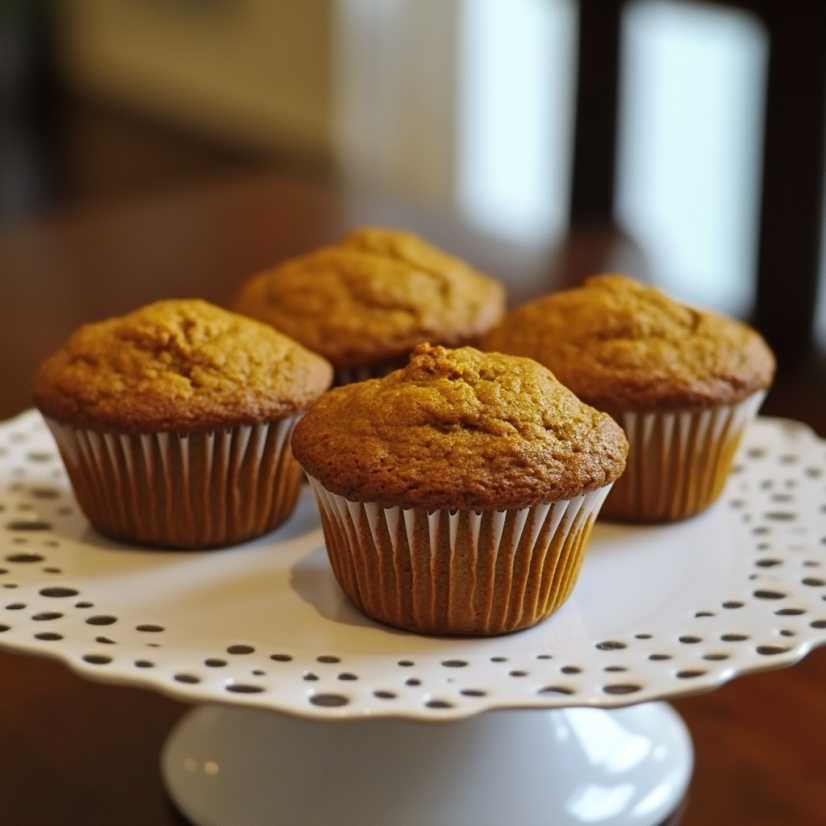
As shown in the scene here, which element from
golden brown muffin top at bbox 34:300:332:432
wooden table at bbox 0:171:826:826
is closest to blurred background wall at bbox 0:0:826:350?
wooden table at bbox 0:171:826:826

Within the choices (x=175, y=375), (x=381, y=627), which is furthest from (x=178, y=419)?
(x=381, y=627)

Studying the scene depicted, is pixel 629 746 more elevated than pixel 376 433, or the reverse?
pixel 376 433

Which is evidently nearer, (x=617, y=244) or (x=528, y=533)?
(x=528, y=533)

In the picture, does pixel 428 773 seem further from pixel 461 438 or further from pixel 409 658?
pixel 461 438

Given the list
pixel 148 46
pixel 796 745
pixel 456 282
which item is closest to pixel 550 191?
pixel 148 46

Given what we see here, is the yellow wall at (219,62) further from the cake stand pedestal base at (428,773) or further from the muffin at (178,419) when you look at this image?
the cake stand pedestal base at (428,773)

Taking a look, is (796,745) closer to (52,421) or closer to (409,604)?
(409,604)

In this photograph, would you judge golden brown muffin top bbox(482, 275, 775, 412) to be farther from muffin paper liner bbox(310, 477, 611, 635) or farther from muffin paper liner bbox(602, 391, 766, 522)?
muffin paper liner bbox(310, 477, 611, 635)
